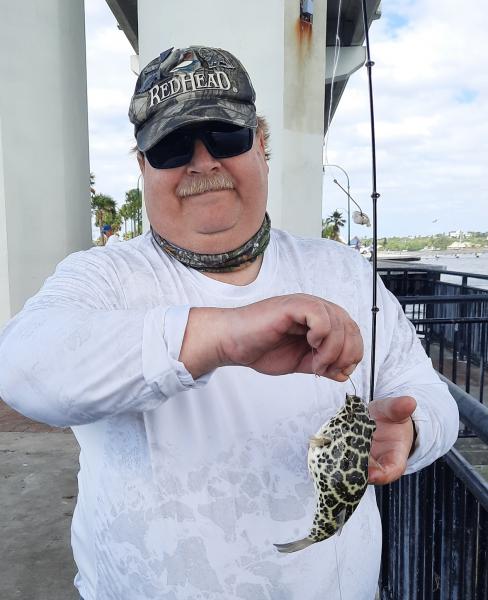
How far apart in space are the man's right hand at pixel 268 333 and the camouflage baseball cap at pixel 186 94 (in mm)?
750

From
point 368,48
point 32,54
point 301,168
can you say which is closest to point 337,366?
point 368,48

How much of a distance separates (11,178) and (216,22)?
10.9 ft

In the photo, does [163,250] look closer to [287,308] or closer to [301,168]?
[287,308]

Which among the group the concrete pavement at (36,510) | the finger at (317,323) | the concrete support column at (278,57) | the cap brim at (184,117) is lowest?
the concrete pavement at (36,510)

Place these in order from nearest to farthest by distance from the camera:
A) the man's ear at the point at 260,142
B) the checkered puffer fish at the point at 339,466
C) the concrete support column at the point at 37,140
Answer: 1. the checkered puffer fish at the point at 339,466
2. the man's ear at the point at 260,142
3. the concrete support column at the point at 37,140

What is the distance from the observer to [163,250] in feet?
5.92

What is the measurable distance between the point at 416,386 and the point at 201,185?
0.98 meters

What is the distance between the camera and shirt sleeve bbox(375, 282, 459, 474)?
1.62 m

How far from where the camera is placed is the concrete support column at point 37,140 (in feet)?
22.9

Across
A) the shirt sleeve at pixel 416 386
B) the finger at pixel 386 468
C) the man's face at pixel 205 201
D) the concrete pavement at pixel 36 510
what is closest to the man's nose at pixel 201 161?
the man's face at pixel 205 201

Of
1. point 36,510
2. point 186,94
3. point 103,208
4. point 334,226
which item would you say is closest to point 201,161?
point 186,94

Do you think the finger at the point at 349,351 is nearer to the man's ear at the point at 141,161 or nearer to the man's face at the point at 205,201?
the man's face at the point at 205,201

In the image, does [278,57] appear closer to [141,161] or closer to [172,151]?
[141,161]

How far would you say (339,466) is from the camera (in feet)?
4.59
